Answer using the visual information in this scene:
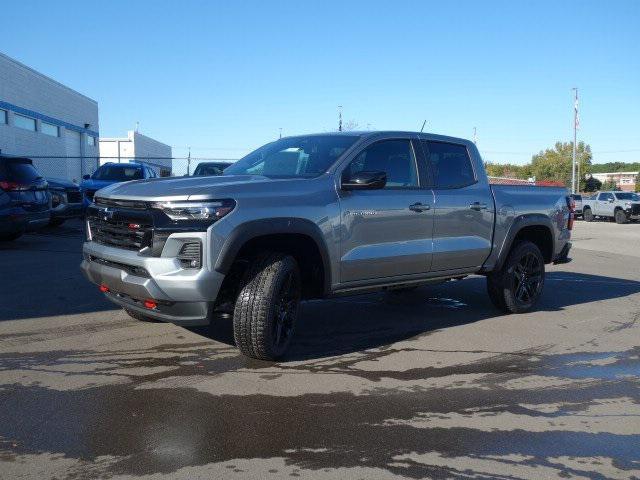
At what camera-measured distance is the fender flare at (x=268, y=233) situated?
15.2ft

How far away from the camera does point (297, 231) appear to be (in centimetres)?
500

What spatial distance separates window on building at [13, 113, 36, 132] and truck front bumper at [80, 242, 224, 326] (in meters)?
24.7

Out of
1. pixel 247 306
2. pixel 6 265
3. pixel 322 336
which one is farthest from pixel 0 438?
pixel 6 265

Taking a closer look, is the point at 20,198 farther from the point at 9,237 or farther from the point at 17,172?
the point at 9,237

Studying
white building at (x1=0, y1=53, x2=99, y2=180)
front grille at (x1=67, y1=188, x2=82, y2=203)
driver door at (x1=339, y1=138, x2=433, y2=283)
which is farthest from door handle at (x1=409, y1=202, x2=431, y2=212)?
white building at (x1=0, y1=53, x2=99, y2=180)

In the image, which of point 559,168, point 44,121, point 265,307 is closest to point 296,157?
point 265,307

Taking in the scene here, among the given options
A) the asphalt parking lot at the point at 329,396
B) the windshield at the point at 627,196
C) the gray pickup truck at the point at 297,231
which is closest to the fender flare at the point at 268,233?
the gray pickup truck at the point at 297,231

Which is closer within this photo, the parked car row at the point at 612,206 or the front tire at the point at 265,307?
the front tire at the point at 265,307

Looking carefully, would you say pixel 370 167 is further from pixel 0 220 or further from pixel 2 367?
pixel 0 220

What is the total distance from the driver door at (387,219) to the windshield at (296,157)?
0.23 m

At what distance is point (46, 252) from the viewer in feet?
38.2

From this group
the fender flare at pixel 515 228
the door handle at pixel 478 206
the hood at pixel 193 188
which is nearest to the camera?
the hood at pixel 193 188

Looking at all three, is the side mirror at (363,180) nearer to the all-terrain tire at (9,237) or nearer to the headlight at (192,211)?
the headlight at (192,211)

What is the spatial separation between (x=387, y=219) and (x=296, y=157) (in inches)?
41.5
